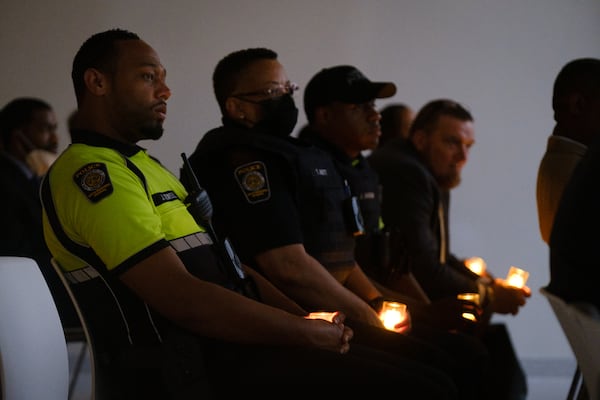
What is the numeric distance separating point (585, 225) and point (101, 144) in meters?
1.09

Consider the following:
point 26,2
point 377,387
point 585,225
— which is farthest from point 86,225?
point 26,2

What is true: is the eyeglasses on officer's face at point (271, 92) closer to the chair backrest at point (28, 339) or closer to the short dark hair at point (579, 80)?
the short dark hair at point (579, 80)

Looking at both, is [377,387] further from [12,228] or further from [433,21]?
[433,21]

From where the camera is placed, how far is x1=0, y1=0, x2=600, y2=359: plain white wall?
2.62 metres

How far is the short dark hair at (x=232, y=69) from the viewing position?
251 centimetres

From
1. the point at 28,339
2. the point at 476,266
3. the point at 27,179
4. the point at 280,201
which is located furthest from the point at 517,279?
the point at 28,339

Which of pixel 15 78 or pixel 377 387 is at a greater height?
pixel 15 78

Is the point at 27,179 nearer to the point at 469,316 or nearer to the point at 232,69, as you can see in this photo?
the point at 232,69

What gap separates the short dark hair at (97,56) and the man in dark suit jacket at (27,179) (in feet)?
3.25

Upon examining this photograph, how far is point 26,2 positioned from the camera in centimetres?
255

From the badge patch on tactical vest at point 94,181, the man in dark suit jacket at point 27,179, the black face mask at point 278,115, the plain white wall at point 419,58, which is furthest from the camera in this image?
the man in dark suit jacket at point 27,179

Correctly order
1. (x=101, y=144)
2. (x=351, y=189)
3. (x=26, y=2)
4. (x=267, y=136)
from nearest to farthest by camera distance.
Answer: (x=101, y=144) → (x=267, y=136) → (x=26, y=2) → (x=351, y=189)

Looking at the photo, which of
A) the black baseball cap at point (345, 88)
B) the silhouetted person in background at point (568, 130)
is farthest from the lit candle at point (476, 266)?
the silhouetted person in background at point (568, 130)

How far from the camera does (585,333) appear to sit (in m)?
1.51
